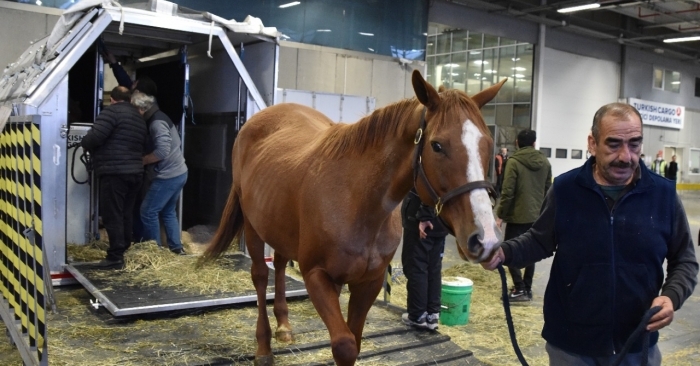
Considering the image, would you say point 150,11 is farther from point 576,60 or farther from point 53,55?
point 576,60

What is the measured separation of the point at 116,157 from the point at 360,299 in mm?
3288

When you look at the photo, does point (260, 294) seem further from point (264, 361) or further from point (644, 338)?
point (644, 338)

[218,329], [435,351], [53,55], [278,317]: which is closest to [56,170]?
[53,55]

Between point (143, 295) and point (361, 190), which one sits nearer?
point (361, 190)

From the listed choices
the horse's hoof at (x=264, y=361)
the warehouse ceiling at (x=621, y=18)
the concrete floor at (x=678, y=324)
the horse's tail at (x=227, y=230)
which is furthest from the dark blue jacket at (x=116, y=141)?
the warehouse ceiling at (x=621, y=18)

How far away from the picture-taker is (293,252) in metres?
3.30

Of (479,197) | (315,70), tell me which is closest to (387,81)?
(315,70)

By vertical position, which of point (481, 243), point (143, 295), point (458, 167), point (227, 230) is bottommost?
point (143, 295)

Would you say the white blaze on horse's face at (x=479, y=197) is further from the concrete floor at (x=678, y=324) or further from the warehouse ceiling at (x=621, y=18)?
the warehouse ceiling at (x=621, y=18)

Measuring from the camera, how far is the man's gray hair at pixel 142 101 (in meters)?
5.82

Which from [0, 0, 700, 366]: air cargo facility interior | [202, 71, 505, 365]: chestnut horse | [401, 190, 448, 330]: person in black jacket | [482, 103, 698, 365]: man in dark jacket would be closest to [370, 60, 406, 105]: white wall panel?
[0, 0, 700, 366]: air cargo facility interior

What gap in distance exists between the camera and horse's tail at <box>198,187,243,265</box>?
14.8ft

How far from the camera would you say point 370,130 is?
2.74m

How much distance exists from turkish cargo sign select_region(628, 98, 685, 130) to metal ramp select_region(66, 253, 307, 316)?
18374mm
